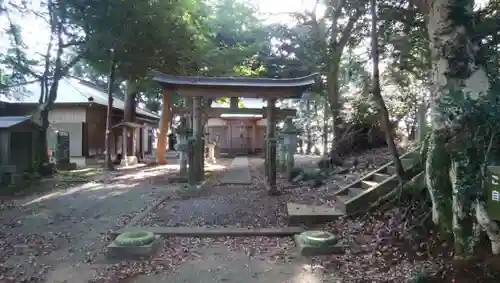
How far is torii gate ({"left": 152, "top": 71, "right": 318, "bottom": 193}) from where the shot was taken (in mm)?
10589

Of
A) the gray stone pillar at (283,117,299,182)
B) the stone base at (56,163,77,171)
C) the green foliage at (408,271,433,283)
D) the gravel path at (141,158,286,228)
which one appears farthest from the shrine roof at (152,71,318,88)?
the stone base at (56,163,77,171)

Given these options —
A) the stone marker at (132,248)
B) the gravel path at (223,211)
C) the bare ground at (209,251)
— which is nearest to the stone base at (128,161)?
the gravel path at (223,211)

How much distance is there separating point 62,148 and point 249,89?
10802 millimetres

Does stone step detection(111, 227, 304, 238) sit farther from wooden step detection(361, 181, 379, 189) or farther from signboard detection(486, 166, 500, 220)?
signboard detection(486, 166, 500, 220)

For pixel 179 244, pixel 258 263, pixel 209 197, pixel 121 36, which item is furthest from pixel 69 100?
pixel 258 263

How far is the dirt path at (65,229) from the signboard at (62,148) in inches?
213

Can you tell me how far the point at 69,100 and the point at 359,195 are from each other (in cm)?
1701

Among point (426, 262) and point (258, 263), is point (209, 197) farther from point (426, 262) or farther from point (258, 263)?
point (426, 262)

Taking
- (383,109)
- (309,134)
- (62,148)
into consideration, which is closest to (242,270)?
(383,109)

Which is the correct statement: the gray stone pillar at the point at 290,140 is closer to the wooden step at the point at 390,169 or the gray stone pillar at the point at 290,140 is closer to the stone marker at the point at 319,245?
the wooden step at the point at 390,169

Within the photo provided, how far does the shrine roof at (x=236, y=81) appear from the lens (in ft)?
35.2

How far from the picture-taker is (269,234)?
6.67m

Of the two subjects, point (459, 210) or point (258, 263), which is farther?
point (258, 263)

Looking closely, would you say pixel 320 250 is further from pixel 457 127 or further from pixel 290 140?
pixel 290 140
